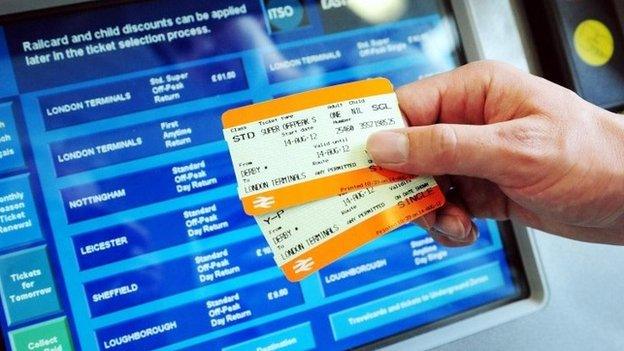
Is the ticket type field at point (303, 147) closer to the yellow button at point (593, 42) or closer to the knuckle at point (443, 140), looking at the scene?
the knuckle at point (443, 140)

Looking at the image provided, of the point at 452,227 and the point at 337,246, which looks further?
the point at 452,227

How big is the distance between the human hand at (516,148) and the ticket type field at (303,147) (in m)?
0.03

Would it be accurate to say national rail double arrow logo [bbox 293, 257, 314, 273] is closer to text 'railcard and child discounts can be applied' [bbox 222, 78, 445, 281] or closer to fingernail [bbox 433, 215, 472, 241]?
text 'railcard and child discounts can be applied' [bbox 222, 78, 445, 281]

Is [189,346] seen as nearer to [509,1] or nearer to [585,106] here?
[585,106]

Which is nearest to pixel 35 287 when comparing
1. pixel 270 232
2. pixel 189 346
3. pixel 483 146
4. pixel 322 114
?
pixel 189 346

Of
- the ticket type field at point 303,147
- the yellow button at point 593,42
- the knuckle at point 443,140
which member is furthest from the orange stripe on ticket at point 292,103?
the yellow button at point 593,42

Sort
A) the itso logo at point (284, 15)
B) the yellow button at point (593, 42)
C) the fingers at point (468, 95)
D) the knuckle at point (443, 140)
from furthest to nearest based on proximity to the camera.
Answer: the yellow button at point (593, 42) < the itso logo at point (284, 15) < the fingers at point (468, 95) < the knuckle at point (443, 140)

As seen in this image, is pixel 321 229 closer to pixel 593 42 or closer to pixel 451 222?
pixel 451 222

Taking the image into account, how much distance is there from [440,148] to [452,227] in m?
0.20

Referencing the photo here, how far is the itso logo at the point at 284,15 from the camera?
3.51 ft

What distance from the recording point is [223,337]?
102 cm

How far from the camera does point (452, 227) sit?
0.97 m

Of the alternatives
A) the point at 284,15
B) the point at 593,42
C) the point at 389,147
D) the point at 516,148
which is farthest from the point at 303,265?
the point at 593,42

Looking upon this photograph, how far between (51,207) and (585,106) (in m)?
0.75
